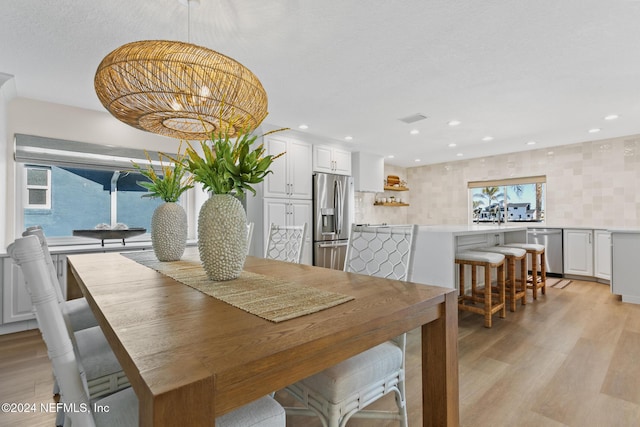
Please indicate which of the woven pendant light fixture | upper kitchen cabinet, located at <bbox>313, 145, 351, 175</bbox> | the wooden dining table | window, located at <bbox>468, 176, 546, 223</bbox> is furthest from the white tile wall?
the wooden dining table

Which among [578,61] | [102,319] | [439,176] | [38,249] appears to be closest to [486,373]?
[102,319]

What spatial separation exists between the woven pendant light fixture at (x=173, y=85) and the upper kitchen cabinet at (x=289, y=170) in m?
2.33

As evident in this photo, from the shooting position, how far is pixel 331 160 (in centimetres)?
505

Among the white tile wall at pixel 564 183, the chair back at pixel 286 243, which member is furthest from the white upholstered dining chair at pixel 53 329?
the white tile wall at pixel 564 183

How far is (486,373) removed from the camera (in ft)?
6.55

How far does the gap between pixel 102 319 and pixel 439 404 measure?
1078 mm

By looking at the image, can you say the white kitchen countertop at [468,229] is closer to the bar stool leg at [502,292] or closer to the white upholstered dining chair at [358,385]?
the bar stool leg at [502,292]

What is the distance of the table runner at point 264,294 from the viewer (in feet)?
2.90

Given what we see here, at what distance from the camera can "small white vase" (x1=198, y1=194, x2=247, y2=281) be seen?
48.9 inches

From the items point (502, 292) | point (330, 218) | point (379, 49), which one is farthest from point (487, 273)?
point (330, 218)

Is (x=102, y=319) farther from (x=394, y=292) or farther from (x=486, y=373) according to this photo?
(x=486, y=373)

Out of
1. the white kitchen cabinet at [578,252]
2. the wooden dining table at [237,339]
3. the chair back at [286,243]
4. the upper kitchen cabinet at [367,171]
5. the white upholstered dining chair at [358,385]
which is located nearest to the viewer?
the wooden dining table at [237,339]

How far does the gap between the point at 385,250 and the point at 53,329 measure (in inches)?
54.9

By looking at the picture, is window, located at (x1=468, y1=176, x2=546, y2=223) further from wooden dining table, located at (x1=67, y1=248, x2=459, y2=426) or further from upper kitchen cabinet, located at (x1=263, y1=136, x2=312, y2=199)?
wooden dining table, located at (x1=67, y1=248, x2=459, y2=426)
